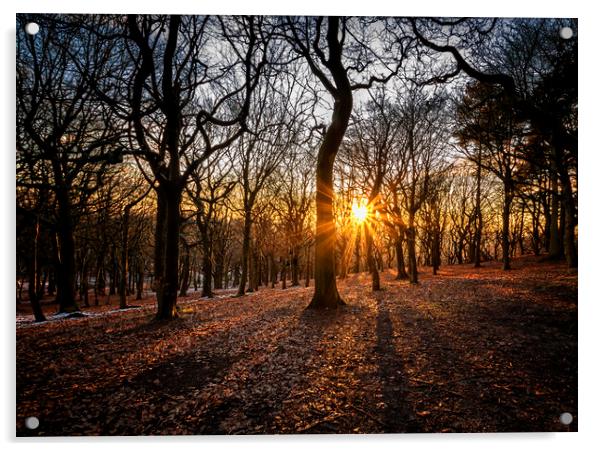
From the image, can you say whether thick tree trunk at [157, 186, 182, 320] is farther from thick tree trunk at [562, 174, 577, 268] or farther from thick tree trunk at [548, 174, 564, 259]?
thick tree trunk at [548, 174, 564, 259]

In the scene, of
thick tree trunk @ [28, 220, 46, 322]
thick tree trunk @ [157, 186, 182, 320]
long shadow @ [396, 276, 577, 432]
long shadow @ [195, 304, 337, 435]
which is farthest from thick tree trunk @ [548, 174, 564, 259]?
thick tree trunk @ [28, 220, 46, 322]

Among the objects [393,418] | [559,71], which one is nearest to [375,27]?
[559,71]

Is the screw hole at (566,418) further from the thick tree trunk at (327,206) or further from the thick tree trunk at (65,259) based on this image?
the thick tree trunk at (65,259)

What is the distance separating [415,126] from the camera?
867 centimetres

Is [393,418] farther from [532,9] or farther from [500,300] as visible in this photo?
[532,9]

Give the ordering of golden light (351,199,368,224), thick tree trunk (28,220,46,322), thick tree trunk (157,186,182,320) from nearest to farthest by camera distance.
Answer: thick tree trunk (28,220,46,322) → thick tree trunk (157,186,182,320) → golden light (351,199,368,224)

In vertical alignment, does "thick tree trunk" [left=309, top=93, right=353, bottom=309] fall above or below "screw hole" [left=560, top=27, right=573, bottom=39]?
below

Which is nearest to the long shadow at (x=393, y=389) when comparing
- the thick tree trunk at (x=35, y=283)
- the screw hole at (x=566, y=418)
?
the screw hole at (x=566, y=418)

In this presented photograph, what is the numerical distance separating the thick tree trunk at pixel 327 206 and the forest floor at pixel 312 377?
1477mm

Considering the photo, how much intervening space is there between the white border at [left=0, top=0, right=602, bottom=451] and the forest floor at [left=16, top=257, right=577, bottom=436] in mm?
218

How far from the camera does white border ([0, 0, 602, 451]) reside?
9.54 feet

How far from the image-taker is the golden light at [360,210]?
9.69 metres

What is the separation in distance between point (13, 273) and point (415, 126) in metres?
9.92
